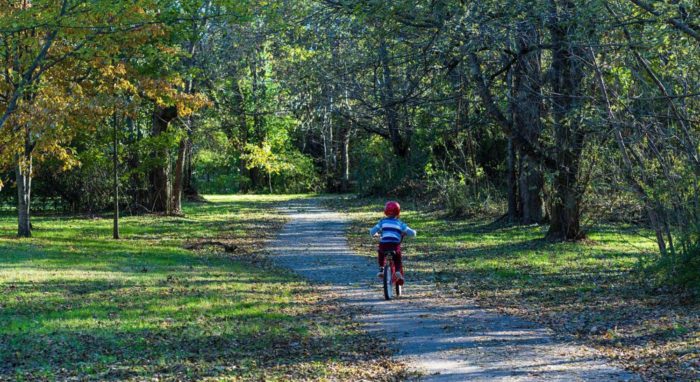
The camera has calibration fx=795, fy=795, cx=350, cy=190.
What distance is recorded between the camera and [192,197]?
156ft

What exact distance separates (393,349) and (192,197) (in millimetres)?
39976

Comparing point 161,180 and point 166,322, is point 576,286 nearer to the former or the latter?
point 166,322

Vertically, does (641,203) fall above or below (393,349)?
above

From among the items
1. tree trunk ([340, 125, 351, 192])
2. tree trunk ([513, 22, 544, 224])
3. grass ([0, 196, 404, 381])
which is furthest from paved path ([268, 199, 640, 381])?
tree trunk ([340, 125, 351, 192])

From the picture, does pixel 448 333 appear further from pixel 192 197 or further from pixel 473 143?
pixel 192 197

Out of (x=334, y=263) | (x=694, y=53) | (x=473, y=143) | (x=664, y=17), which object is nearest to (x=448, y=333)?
(x=664, y=17)

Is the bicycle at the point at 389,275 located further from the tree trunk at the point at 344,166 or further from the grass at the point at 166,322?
the tree trunk at the point at 344,166

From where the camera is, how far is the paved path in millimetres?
7770

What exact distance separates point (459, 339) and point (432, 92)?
33.2ft

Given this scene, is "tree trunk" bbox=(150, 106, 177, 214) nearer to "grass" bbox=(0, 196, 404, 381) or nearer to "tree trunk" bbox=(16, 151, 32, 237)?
"tree trunk" bbox=(16, 151, 32, 237)

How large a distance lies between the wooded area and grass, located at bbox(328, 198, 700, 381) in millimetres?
850

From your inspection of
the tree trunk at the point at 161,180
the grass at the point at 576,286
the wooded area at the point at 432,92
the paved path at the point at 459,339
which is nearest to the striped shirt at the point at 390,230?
the paved path at the point at 459,339

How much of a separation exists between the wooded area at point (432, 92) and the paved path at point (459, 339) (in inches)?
135

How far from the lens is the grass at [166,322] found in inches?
316
